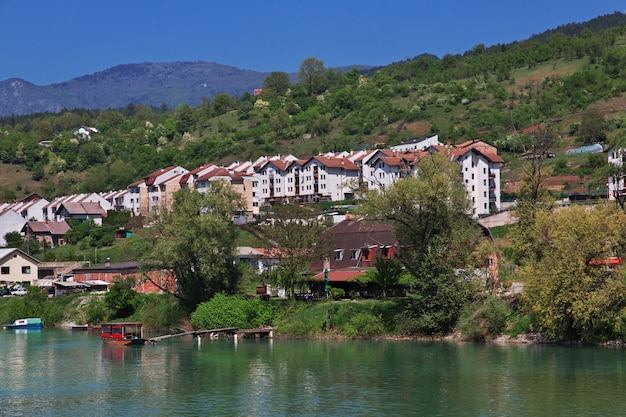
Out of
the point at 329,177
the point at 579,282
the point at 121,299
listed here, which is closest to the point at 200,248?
the point at 121,299

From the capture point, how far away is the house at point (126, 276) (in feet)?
249

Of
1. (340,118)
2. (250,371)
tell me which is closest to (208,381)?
(250,371)

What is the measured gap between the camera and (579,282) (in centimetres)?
5019

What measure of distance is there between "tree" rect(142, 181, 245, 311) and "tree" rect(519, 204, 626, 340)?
22866mm

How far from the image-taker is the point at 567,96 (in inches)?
6294

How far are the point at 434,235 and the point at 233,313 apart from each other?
15314 mm

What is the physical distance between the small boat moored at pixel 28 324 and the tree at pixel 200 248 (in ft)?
51.2

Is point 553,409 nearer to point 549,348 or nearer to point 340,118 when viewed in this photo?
point 549,348

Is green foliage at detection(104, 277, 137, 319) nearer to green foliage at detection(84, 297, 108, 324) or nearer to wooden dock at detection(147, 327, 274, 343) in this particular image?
green foliage at detection(84, 297, 108, 324)

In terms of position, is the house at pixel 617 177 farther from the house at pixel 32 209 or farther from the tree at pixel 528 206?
the house at pixel 32 209

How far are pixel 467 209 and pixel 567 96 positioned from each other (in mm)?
108384

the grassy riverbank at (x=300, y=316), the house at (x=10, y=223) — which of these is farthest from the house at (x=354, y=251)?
the house at (x=10, y=223)

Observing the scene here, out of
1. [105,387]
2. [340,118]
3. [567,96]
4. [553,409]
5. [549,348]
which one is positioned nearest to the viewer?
[553,409]

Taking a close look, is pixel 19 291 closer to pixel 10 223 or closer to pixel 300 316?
pixel 10 223
